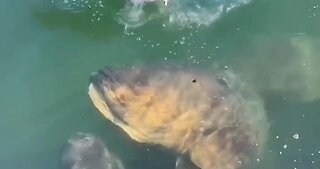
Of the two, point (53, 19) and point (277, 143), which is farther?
point (53, 19)

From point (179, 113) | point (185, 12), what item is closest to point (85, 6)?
point (185, 12)

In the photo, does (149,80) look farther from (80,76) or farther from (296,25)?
(296,25)

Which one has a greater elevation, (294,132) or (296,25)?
(296,25)

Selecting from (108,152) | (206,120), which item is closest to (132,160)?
(108,152)

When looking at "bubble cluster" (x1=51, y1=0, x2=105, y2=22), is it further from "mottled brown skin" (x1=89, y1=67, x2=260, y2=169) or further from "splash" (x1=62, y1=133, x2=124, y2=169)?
"splash" (x1=62, y1=133, x2=124, y2=169)

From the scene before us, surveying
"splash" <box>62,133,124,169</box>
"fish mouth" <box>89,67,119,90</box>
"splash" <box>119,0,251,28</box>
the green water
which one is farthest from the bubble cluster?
"splash" <box>62,133,124,169</box>

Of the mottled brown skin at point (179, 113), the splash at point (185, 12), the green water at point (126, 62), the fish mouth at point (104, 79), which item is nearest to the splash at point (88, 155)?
the green water at point (126, 62)

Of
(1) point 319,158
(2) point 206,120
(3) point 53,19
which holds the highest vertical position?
(3) point 53,19
